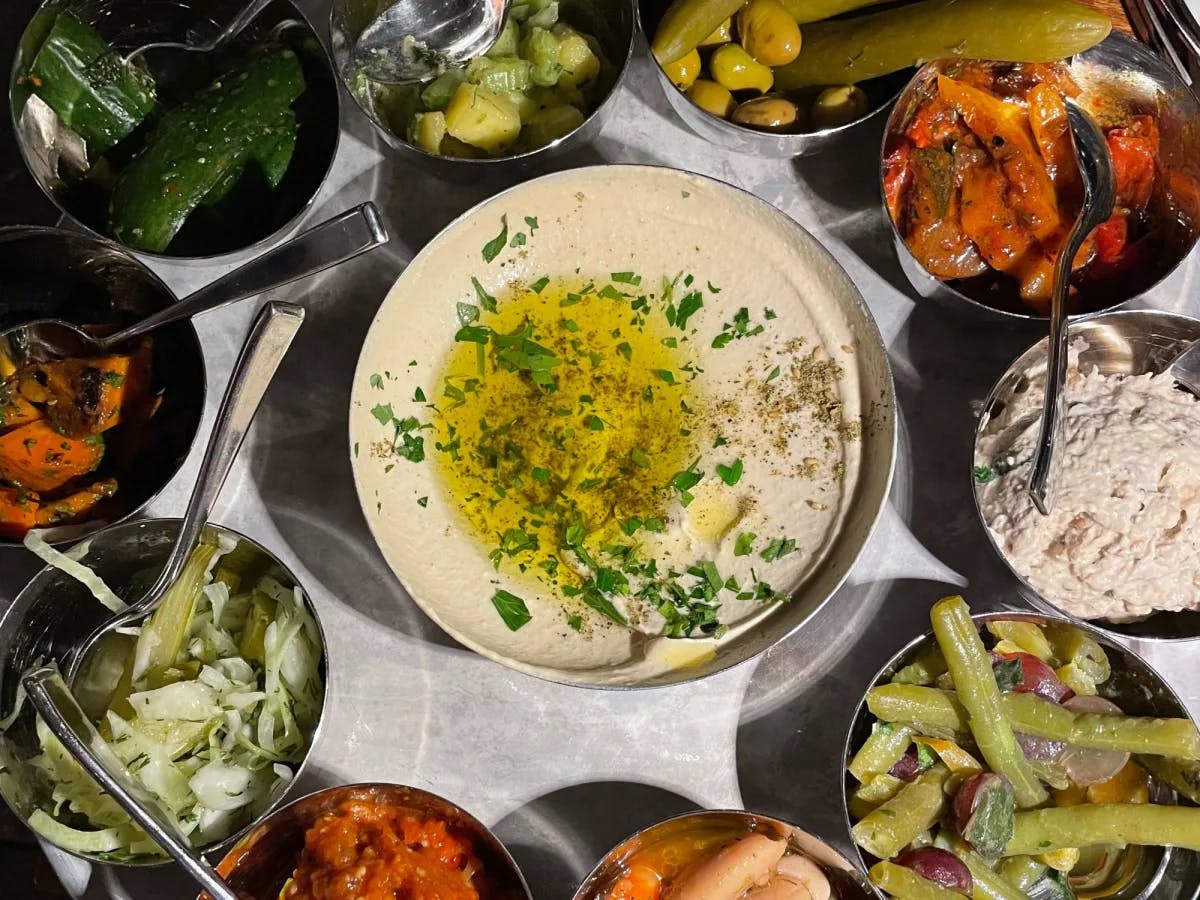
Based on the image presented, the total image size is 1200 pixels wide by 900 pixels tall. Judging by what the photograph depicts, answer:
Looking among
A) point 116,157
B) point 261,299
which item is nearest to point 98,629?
point 261,299

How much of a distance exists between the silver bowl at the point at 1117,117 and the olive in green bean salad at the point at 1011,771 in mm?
684

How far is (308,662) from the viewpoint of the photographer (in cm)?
209

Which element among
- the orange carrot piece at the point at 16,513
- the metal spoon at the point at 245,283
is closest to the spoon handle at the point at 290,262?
the metal spoon at the point at 245,283

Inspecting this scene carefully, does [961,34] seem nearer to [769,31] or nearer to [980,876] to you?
[769,31]

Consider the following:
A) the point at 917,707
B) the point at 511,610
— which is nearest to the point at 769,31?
the point at 511,610

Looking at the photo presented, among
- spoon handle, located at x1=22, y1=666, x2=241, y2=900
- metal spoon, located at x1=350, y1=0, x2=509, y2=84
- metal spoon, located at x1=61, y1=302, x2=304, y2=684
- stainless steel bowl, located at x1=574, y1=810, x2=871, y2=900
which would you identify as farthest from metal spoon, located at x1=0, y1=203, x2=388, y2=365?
stainless steel bowl, located at x1=574, y1=810, x2=871, y2=900

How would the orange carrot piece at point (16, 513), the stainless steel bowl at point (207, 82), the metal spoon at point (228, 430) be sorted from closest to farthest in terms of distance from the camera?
the metal spoon at point (228, 430), the orange carrot piece at point (16, 513), the stainless steel bowl at point (207, 82)

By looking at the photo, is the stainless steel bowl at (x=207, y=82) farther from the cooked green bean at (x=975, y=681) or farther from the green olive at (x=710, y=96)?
the cooked green bean at (x=975, y=681)

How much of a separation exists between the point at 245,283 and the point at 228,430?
12.2 inches

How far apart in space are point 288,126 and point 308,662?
1103mm

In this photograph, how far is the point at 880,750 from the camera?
2.11m

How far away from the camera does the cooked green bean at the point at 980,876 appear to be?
2072 mm

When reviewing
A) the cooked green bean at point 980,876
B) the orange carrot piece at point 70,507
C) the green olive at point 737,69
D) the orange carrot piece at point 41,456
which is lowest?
the cooked green bean at point 980,876

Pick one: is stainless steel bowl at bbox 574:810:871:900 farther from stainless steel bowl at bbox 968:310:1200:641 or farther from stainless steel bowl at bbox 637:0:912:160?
stainless steel bowl at bbox 637:0:912:160
